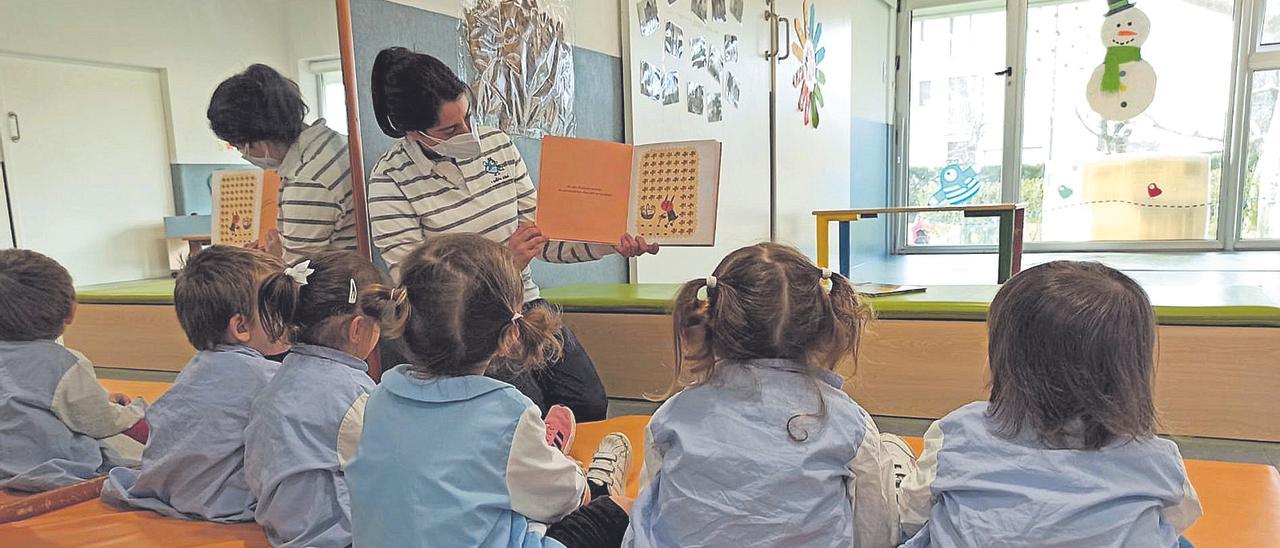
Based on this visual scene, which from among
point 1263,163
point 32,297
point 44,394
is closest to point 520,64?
point 32,297

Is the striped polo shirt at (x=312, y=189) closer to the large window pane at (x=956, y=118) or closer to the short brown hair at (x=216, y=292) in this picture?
the short brown hair at (x=216, y=292)

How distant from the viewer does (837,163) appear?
5730mm

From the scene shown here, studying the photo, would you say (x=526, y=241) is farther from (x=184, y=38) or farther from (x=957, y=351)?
(x=957, y=351)

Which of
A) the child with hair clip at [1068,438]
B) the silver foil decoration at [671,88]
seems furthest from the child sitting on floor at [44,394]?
the silver foil decoration at [671,88]

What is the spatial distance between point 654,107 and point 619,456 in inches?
82.9

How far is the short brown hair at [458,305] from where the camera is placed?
1156 mm

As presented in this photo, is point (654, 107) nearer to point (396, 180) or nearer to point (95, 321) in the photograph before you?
point (396, 180)

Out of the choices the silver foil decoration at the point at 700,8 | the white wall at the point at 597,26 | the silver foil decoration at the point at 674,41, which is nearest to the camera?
the white wall at the point at 597,26

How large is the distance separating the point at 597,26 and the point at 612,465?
205 centimetres

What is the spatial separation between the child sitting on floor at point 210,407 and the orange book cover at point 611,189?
706 mm

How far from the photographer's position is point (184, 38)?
1.92 m

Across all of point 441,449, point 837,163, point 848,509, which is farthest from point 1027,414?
point 837,163

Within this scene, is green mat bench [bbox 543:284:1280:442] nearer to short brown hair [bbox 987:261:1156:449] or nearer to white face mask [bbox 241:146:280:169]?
short brown hair [bbox 987:261:1156:449]

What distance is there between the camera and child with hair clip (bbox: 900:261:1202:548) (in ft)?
3.12
